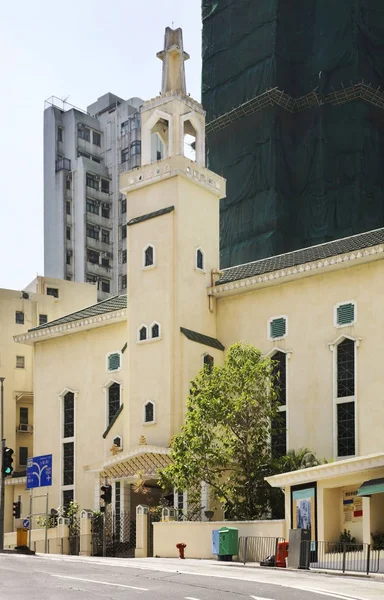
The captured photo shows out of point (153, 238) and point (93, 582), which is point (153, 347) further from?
point (93, 582)

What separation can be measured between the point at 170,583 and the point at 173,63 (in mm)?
33993

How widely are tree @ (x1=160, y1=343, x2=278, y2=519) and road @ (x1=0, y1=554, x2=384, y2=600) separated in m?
11.4

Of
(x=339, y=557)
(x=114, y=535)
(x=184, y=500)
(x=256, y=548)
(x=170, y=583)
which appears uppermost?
(x=170, y=583)

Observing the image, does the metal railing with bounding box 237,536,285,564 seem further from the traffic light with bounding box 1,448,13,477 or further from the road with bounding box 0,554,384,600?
the traffic light with bounding box 1,448,13,477

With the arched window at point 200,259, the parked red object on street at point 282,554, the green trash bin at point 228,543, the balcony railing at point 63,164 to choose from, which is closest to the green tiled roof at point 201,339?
the arched window at point 200,259

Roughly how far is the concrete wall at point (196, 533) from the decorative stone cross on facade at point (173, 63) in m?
22.1

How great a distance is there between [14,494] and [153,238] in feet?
69.6

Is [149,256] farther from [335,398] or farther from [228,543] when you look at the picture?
[228,543]

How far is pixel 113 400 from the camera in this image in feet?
173

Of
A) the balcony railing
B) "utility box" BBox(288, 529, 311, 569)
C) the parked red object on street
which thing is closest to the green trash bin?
the parked red object on street

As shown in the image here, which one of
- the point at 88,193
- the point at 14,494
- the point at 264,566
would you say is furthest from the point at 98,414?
the point at 88,193

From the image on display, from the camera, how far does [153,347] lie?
1887 inches

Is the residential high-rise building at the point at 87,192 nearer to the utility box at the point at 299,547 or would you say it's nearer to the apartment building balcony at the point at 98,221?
the apartment building balcony at the point at 98,221

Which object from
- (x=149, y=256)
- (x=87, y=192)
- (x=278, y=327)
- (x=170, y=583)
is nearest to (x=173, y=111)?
(x=149, y=256)
